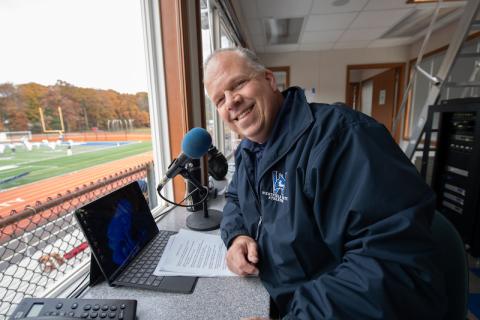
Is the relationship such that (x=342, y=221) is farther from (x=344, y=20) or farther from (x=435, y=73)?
(x=435, y=73)

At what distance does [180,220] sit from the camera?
1.14 metres

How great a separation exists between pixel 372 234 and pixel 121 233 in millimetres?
714

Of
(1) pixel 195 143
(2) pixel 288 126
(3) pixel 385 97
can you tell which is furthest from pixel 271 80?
(3) pixel 385 97

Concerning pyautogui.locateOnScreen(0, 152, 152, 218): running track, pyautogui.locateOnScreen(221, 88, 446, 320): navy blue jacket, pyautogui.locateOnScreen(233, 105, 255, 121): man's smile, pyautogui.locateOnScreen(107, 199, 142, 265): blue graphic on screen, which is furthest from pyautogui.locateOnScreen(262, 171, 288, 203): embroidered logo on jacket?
pyautogui.locateOnScreen(0, 152, 152, 218): running track

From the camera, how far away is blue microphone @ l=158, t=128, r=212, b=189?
0.94 metres

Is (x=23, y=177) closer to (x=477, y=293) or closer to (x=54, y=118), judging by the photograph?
(x=54, y=118)

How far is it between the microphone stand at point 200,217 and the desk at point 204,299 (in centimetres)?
Answer: 33

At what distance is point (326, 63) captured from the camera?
4.56 m

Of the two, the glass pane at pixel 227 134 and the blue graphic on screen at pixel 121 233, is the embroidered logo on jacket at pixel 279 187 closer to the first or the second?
the blue graphic on screen at pixel 121 233

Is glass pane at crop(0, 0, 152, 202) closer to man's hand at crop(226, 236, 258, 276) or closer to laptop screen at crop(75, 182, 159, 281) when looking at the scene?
laptop screen at crop(75, 182, 159, 281)

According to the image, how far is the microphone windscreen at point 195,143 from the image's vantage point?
36.9 inches

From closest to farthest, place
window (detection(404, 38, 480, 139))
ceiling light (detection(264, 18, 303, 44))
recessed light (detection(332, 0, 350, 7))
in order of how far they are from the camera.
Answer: recessed light (detection(332, 0, 350, 7)), window (detection(404, 38, 480, 139)), ceiling light (detection(264, 18, 303, 44))

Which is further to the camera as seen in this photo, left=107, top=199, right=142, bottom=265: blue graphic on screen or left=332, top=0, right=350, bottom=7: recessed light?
left=332, top=0, right=350, bottom=7: recessed light

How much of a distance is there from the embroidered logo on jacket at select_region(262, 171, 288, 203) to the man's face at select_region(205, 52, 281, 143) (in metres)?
0.19
